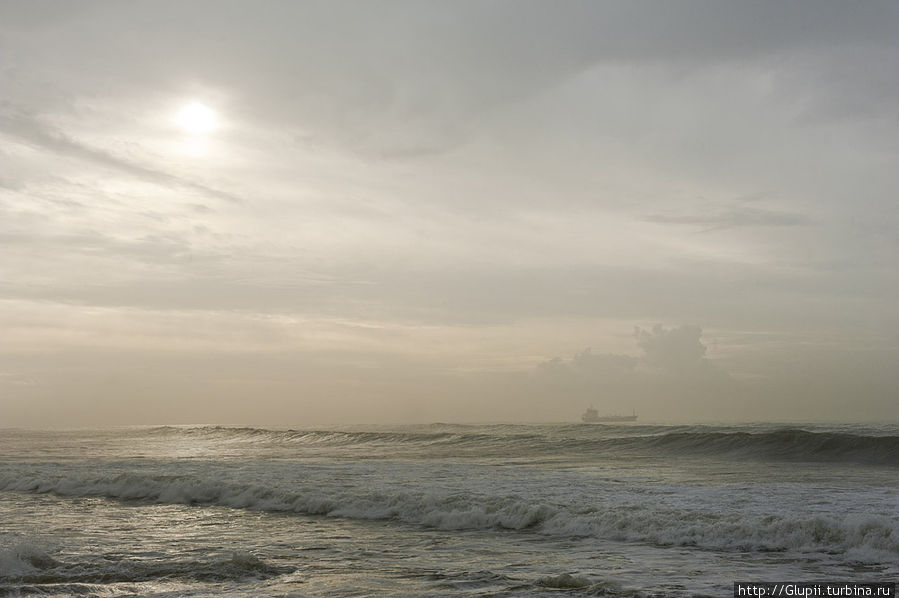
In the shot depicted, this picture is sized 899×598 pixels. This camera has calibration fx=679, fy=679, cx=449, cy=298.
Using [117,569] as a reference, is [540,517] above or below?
below

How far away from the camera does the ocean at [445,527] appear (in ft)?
39.6

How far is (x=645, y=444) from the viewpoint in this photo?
46344 millimetres

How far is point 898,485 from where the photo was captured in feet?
80.0

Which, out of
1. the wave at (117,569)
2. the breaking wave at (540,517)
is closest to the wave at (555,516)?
the breaking wave at (540,517)

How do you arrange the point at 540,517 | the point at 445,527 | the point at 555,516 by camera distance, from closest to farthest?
the point at 555,516
the point at 540,517
the point at 445,527

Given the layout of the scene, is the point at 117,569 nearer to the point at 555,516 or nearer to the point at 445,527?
the point at 445,527

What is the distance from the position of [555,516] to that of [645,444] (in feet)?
98.9

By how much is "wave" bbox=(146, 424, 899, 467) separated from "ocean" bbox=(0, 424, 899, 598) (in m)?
3.17

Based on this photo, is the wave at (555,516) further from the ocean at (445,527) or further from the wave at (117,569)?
the wave at (117,569)

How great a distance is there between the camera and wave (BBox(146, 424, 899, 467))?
38.3 m

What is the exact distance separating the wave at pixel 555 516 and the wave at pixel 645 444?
63.3ft

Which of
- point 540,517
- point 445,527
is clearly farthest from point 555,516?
point 445,527

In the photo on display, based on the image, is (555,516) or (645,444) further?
(645,444)

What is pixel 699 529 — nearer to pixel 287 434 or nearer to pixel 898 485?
pixel 898 485
